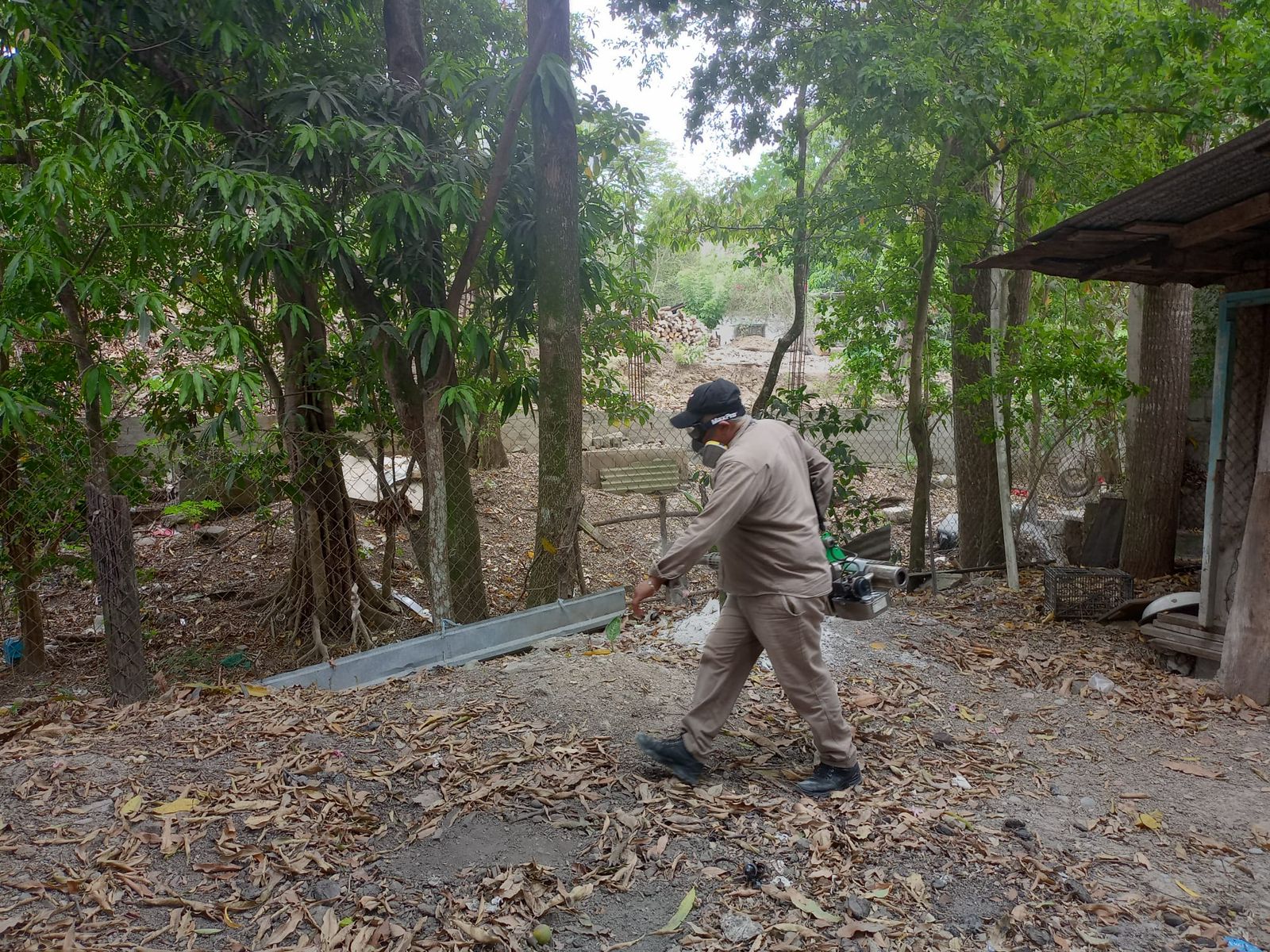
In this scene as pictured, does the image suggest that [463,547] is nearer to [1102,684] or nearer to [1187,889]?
[1102,684]

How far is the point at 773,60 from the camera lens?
28.6 ft

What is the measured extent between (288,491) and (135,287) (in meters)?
2.06

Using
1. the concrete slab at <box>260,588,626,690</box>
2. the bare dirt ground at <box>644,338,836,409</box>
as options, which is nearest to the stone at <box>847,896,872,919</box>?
the concrete slab at <box>260,588,626,690</box>

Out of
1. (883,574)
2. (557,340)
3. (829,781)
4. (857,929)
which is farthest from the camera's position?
(557,340)

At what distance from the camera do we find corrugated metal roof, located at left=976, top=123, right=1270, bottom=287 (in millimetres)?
5070

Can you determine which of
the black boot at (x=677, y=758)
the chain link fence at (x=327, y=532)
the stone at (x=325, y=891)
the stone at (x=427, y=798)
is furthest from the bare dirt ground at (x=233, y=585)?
the black boot at (x=677, y=758)

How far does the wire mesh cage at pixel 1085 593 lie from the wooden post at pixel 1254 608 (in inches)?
60.8

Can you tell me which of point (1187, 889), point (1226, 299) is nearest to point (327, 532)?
point (1187, 889)

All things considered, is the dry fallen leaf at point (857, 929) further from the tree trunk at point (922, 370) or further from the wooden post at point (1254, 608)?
the tree trunk at point (922, 370)

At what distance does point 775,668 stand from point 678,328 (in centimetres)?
2043

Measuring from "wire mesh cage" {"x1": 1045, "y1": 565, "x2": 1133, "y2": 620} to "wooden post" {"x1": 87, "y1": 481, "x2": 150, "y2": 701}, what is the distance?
6.34 metres

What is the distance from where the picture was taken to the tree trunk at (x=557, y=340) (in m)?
6.38

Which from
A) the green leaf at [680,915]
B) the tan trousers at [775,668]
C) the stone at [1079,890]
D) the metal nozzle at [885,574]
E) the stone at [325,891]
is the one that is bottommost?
the stone at [1079,890]

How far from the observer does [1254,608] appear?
5566 mm
